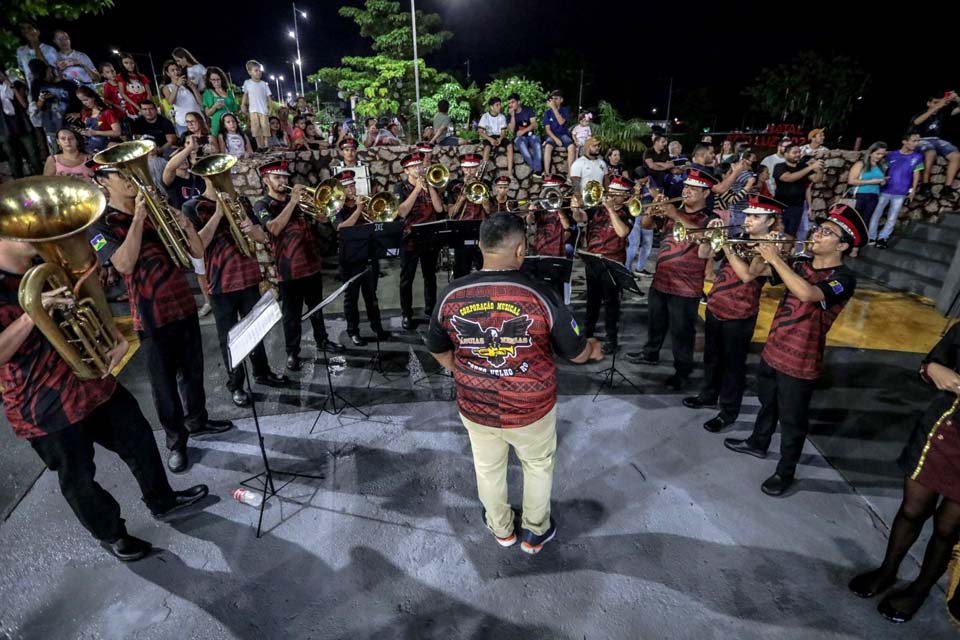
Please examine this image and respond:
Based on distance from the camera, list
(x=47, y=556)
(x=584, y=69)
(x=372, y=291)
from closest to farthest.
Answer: (x=47, y=556) → (x=372, y=291) → (x=584, y=69)

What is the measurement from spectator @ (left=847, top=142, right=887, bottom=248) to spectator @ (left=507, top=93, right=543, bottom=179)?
21.4 feet

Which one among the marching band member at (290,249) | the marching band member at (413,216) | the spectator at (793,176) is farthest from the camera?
the spectator at (793,176)

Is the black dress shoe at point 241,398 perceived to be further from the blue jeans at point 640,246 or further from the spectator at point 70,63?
the spectator at point 70,63

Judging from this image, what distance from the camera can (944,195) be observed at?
9.96m

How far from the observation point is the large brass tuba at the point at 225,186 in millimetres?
4391

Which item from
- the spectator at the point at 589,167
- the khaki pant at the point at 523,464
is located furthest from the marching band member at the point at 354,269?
the spectator at the point at 589,167

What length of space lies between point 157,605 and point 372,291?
4.13 metres

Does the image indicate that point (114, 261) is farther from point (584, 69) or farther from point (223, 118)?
point (584, 69)

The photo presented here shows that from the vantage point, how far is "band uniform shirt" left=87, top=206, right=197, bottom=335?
3713 mm

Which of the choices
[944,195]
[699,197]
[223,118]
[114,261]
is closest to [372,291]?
[114,261]

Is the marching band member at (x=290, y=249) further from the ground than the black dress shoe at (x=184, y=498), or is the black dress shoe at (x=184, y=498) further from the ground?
the marching band member at (x=290, y=249)

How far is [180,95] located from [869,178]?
14.2 meters

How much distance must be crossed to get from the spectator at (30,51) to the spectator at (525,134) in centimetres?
895

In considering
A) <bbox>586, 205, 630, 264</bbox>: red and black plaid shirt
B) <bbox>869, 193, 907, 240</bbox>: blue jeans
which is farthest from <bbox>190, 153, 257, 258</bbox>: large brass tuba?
<bbox>869, 193, 907, 240</bbox>: blue jeans
